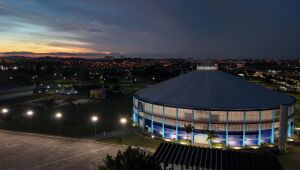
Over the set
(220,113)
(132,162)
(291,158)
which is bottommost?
(291,158)

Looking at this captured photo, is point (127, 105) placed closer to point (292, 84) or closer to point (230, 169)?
point (230, 169)

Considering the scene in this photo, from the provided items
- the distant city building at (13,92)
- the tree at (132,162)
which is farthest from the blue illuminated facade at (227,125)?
the distant city building at (13,92)

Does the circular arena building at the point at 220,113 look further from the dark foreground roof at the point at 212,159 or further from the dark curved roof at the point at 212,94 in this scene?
the dark foreground roof at the point at 212,159

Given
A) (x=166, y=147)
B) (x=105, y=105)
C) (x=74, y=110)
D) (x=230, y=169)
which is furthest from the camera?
(x=105, y=105)

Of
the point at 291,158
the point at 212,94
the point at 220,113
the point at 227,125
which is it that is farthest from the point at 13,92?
the point at 291,158

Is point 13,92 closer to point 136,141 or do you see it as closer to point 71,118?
point 71,118

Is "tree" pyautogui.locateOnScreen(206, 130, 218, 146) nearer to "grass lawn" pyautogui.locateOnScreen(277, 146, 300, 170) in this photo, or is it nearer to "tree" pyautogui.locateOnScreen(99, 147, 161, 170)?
"grass lawn" pyautogui.locateOnScreen(277, 146, 300, 170)

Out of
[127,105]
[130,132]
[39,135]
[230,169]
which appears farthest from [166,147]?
[127,105]

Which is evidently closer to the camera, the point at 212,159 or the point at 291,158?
the point at 212,159
